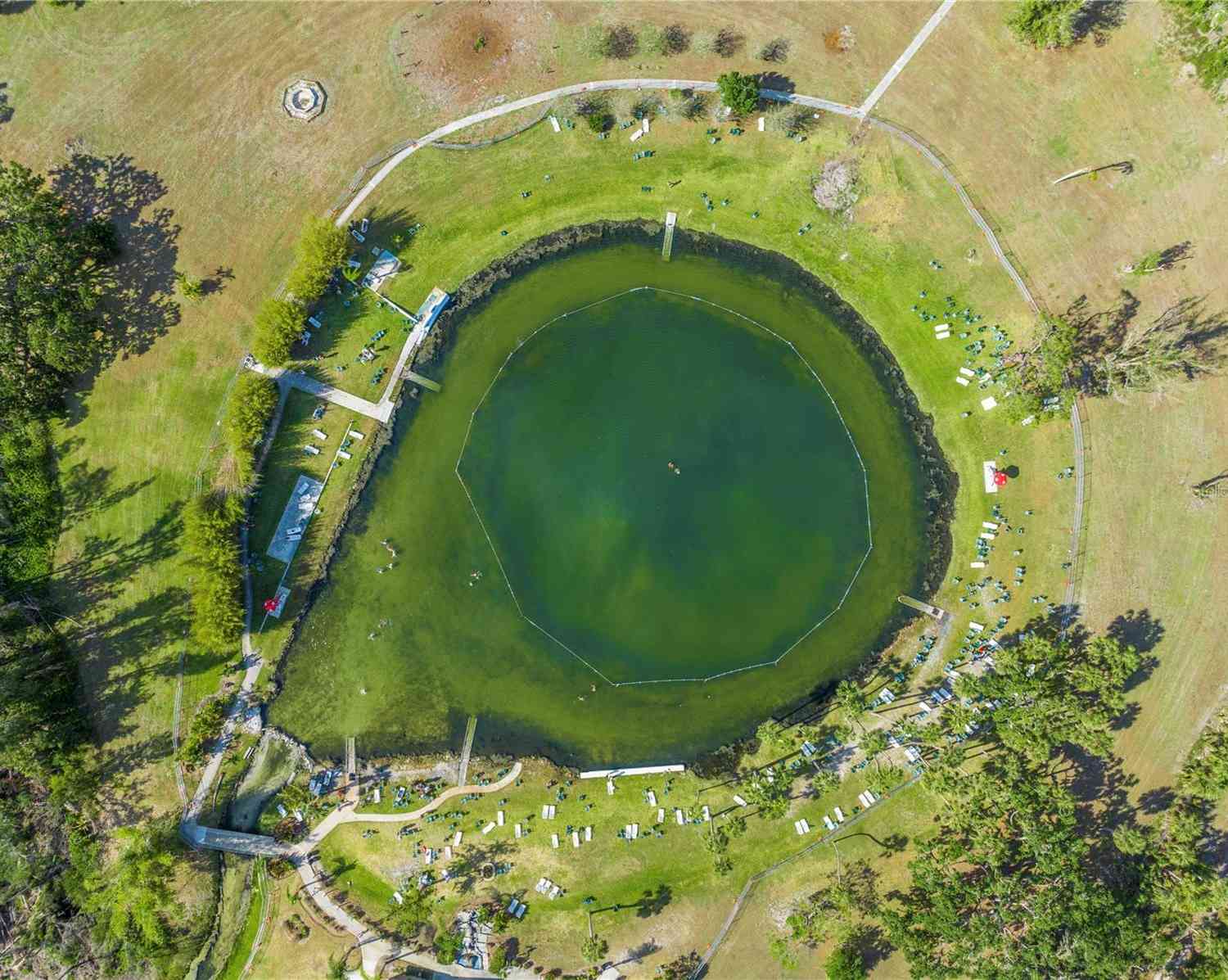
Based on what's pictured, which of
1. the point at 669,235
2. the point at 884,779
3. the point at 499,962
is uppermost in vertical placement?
the point at 669,235

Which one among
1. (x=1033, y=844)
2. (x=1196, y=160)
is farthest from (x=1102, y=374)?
(x=1033, y=844)

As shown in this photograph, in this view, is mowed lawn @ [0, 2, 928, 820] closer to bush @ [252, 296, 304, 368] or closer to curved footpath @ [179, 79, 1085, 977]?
curved footpath @ [179, 79, 1085, 977]

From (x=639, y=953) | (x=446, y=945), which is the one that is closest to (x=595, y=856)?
→ (x=639, y=953)

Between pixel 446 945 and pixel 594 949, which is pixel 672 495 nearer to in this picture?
pixel 594 949

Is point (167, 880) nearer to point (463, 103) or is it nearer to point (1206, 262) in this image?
point (463, 103)

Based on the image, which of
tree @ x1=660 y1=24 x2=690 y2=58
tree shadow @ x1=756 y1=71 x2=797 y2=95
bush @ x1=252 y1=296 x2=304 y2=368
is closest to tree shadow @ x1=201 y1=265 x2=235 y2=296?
bush @ x1=252 y1=296 x2=304 y2=368

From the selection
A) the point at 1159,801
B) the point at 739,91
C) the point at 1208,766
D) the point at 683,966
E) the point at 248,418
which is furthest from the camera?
the point at 248,418

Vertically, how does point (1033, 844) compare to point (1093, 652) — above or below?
below
